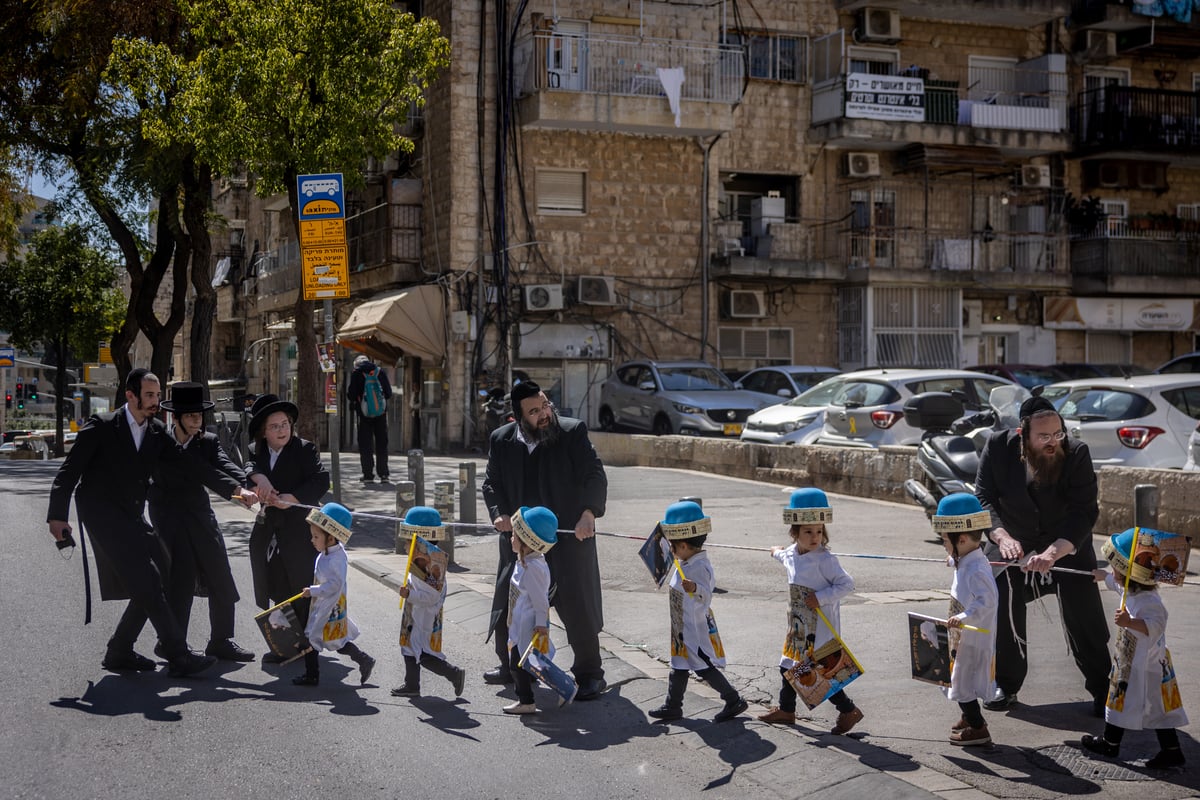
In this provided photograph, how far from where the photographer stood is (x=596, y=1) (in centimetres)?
2836

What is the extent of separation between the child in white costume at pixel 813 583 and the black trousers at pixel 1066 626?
882mm

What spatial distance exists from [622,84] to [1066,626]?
22.6 m

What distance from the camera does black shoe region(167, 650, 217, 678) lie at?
695 cm

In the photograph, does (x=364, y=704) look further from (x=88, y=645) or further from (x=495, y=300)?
(x=495, y=300)

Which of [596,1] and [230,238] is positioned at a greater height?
[596,1]

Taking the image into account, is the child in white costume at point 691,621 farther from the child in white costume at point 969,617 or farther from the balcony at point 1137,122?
the balcony at point 1137,122

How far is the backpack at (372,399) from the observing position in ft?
57.7

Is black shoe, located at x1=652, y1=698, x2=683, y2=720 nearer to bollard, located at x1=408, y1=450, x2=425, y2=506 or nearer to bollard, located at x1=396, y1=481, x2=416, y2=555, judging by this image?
bollard, located at x1=396, y1=481, x2=416, y2=555

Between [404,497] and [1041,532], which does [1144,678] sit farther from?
[404,497]

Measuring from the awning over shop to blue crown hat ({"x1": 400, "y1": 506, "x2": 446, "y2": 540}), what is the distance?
19960 millimetres

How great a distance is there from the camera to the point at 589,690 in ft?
22.0

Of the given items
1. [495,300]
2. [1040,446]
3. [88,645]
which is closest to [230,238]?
[495,300]

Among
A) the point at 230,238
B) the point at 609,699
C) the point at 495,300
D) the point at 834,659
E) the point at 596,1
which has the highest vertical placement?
the point at 596,1

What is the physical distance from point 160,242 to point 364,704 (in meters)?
20.0
